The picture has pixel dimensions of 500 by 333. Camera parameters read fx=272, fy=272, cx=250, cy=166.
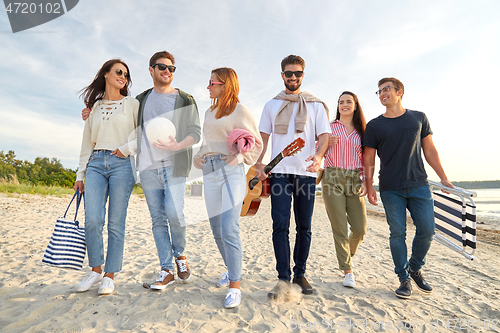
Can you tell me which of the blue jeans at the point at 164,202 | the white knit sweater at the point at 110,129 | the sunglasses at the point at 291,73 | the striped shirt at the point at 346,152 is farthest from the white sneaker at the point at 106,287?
the sunglasses at the point at 291,73

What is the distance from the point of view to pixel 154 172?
300 cm

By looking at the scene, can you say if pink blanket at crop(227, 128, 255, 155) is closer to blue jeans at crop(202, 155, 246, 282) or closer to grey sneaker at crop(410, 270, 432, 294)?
blue jeans at crop(202, 155, 246, 282)

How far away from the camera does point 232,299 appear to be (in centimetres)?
262

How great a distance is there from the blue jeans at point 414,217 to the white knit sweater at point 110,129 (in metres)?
3.05

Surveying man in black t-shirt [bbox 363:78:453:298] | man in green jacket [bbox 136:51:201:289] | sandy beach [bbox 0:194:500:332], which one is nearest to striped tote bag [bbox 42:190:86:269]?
sandy beach [bbox 0:194:500:332]

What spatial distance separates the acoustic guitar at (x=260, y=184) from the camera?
294 cm

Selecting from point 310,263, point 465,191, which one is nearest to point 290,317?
point 310,263

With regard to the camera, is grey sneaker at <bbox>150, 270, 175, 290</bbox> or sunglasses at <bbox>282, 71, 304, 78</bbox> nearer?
grey sneaker at <bbox>150, 270, 175, 290</bbox>

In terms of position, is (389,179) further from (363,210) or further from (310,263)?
(310,263)

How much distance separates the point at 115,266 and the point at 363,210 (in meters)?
2.97

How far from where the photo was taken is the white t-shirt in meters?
2.99

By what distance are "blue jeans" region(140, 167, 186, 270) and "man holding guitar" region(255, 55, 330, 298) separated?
0.94 metres

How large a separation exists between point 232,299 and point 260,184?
4.12 ft

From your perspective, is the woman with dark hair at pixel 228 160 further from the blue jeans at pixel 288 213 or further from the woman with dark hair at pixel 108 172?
the woman with dark hair at pixel 108 172
